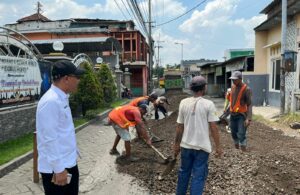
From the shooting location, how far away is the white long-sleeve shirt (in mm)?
3197

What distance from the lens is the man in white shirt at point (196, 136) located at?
181 inches

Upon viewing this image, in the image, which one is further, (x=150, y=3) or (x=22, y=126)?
(x=150, y=3)

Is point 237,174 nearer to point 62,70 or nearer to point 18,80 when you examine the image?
point 62,70

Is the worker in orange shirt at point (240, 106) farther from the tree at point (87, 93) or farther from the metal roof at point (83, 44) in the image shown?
the metal roof at point (83, 44)

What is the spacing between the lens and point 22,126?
984 centimetres

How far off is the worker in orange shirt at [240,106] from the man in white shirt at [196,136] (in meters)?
2.85

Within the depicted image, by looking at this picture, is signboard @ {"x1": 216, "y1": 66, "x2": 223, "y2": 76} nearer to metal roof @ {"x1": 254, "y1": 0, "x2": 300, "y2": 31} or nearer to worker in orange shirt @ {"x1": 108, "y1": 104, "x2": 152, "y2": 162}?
metal roof @ {"x1": 254, "y1": 0, "x2": 300, "y2": 31}

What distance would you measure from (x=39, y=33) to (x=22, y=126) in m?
28.2

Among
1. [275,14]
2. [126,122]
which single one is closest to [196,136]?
[126,122]

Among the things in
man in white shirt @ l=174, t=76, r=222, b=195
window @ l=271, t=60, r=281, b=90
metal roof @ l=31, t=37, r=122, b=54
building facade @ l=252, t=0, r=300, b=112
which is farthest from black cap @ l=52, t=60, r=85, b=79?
metal roof @ l=31, t=37, r=122, b=54

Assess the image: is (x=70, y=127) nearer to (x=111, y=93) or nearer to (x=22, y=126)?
(x=22, y=126)

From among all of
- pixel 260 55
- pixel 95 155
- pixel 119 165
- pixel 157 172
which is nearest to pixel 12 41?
pixel 95 155

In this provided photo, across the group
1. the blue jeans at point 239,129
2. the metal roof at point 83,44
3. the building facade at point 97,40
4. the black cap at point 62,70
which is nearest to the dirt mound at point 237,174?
the blue jeans at point 239,129

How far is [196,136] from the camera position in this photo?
4.65 m
